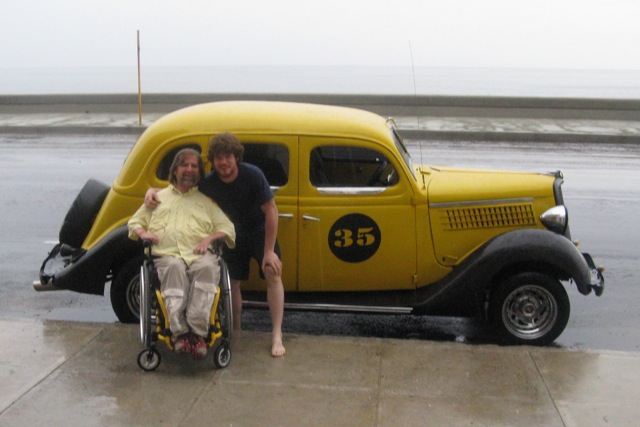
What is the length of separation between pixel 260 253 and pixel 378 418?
153 cm

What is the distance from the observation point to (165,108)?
76.8 feet

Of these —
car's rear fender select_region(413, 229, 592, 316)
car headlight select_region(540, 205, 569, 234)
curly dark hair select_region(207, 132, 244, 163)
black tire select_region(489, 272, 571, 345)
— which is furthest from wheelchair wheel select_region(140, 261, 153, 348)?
car headlight select_region(540, 205, 569, 234)

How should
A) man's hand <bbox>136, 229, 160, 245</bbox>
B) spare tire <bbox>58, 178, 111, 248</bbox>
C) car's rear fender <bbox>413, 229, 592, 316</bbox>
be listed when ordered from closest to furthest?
man's hand <bbox>136, 229, 160, 245</bbox> < car's rear fender <bbox>413, 229, 592, 316</bbox> < spare tire <bbox>58, 178, 111, 248</bbox>

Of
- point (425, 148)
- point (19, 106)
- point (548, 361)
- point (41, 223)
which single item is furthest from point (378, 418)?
point (19, 106)

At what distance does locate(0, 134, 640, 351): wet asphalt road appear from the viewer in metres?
7.25

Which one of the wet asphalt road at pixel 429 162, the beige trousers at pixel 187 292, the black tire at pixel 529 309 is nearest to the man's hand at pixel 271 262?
the beige trousers at pixel 187 292

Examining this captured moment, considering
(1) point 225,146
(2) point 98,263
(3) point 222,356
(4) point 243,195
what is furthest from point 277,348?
(2) point 98,263

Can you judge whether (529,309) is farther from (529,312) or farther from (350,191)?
(350,191)

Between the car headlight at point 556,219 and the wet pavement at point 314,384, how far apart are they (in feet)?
3.19

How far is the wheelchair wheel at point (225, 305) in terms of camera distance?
5770 millimetres

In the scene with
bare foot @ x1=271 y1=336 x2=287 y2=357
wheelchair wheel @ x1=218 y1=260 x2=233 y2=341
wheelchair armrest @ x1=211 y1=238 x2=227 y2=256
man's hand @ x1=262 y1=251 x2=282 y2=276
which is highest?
wheelchair armrest @ x1=211 y1=238 x2=227 y2=256

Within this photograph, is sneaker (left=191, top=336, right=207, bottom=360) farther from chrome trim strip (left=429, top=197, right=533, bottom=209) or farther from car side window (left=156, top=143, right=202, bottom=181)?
chrome trim strip (left=429, top=197, right=533, bottom=209)

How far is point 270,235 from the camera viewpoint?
5922 millimetres

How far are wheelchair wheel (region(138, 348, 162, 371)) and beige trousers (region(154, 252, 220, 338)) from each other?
22cm
